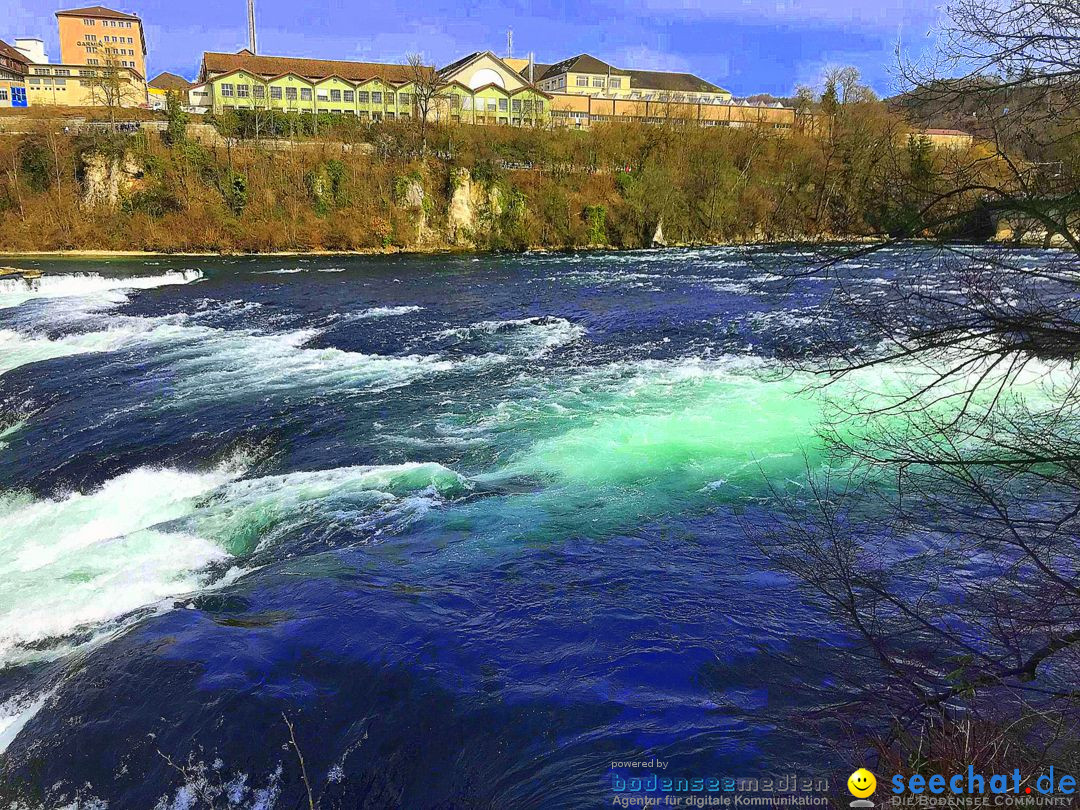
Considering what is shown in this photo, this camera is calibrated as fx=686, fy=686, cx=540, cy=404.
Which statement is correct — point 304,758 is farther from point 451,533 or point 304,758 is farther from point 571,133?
point 571,133

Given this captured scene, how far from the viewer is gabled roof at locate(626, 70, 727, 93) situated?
8212cm

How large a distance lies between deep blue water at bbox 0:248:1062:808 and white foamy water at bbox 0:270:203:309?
1287 cm

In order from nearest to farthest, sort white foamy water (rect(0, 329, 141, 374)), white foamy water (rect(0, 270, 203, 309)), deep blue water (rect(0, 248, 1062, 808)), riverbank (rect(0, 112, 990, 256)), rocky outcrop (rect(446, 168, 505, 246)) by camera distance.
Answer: deep blue water (rect(0, 248, 1062, 808))
white foamy water (rect(0, 329, 141, 374))
white foamy water (rect(0, 270, 203, 309))
riverbank (rect(0, 112, 990, 256))
rocky outcrop (rect(446, 168, 505, 246))

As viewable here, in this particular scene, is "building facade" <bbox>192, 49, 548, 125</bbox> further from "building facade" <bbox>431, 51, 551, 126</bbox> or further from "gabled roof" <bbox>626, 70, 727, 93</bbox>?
"gabled roof" <bbox>626, 70, 727, 93</bbox>

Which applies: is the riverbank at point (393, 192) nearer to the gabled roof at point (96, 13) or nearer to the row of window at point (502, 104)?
the row of window at point (502, 104)

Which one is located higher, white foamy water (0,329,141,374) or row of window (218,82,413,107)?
row of window (218,82,413,107)

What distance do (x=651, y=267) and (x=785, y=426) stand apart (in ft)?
85.1

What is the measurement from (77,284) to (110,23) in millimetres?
85083

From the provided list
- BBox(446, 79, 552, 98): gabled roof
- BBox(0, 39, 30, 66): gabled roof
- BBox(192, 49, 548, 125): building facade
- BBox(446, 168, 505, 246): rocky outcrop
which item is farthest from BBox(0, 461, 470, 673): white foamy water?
BBox(0, 39, 30, 66): gabled roof

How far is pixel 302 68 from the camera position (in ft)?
223

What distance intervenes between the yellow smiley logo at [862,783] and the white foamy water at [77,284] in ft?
102

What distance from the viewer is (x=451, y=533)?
8.16 m

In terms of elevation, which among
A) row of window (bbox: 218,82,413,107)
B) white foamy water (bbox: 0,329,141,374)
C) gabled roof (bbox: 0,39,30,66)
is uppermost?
gabled roof (bbox: 0,39,30,66)

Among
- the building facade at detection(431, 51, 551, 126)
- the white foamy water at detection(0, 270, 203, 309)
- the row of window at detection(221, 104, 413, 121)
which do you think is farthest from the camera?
the building facade at detection(431, 51, 551, 126)
